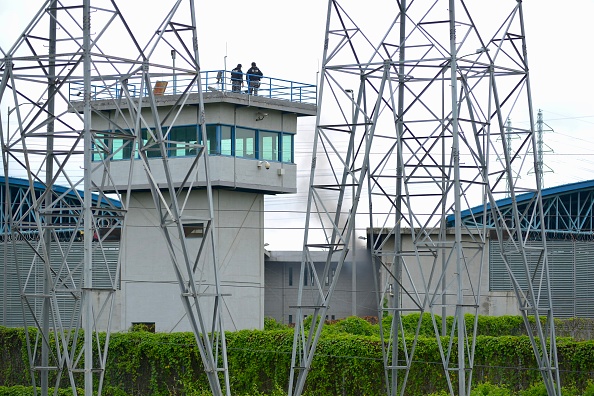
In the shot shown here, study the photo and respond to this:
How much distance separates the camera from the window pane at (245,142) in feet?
148

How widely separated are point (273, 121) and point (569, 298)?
761 inches

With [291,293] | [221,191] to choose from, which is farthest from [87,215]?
[291,293]

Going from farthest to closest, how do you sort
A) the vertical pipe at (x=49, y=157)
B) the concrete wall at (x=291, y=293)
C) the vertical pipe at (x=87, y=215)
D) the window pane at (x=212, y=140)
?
the concrete wall at (x=291, y=293) → the window pane at (x=212, y=140) → the vertical pipe at (x=49, y=157) → the vertical pipe at (x=87, y=215)

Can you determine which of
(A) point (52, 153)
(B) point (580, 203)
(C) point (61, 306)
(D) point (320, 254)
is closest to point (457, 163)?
(A) point (52, 153)

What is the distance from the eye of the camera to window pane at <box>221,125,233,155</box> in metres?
44.5

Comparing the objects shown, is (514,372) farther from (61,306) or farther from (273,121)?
(61,306)

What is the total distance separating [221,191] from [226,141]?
2.09 meters

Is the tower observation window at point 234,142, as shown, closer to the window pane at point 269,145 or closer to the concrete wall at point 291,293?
the window pane at point 269,145

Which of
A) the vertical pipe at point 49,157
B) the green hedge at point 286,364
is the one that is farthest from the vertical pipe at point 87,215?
the green hedge at point 286,364

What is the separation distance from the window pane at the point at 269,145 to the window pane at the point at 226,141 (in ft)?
5.35

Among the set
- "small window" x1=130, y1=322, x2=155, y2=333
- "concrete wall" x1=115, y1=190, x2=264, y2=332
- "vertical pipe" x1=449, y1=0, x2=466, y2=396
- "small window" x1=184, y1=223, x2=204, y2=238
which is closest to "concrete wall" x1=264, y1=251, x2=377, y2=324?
"concrete wall" x1=115, y1=190, x2=264, y2=332

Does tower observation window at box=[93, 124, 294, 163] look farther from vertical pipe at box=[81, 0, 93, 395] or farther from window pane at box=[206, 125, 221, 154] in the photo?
vertical pipe at box=[81, 0, 93, 395]

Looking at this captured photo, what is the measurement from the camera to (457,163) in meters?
23.3

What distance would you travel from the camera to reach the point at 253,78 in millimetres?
46156
